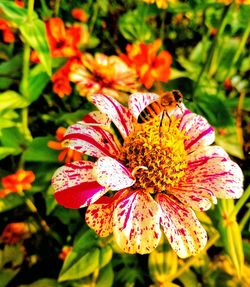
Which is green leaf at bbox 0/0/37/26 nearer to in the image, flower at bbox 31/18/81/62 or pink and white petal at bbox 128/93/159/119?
flower at bbox 31/18/81/62

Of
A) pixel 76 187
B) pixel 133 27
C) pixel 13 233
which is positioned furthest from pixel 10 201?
pixel 133 27

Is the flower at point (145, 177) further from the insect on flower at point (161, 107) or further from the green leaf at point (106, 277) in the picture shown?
the green leaf at point (106, 277)

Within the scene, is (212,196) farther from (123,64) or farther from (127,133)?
(123,64)

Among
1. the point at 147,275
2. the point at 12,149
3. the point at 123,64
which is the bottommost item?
the point at 147,275

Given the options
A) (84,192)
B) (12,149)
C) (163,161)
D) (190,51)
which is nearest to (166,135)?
(163,161)

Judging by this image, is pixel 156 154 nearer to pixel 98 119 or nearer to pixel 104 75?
pixel 98 119

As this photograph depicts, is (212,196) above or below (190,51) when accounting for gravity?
above

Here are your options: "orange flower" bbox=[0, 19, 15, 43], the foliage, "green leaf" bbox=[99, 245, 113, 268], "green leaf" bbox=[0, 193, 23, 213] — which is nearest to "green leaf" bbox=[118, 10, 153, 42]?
the foliage
